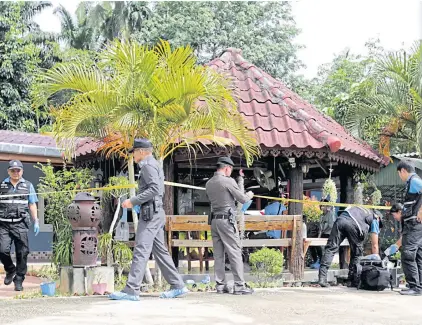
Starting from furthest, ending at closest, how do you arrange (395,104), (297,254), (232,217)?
(395,104) → (297,254) → (232,217)

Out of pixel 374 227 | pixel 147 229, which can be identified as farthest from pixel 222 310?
pixel 374 227

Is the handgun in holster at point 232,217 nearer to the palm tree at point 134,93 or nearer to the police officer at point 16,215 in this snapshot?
the palm tree at point 134,93

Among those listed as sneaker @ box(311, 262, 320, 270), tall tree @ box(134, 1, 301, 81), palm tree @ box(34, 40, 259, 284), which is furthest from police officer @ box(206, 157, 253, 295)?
tall tree @ box(134, 1, 301, 81)

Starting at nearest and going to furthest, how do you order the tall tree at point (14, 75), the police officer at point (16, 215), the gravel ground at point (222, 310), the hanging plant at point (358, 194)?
the gravel ground at point (222, 310)
the police officer at point (16, 215)
the hanging plant at point (358, 194)
the tall tree at point (14, 75)

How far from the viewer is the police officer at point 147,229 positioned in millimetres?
7672

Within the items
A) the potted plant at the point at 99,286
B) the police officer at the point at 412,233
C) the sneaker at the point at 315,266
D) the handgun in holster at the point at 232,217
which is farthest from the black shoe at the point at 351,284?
the potted plant at the point at 99,286

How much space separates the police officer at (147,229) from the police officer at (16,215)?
2.68 metres

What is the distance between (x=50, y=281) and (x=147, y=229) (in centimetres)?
273

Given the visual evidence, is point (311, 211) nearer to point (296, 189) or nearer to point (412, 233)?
point (296, 189)

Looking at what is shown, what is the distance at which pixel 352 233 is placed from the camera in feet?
33.9

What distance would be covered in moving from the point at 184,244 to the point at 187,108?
8.31 feet

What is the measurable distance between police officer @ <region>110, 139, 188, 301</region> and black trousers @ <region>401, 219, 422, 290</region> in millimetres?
3139

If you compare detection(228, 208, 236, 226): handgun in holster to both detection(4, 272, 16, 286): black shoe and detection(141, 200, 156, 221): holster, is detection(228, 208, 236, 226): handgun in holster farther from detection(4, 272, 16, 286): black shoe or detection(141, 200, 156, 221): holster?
detection(4, 272, 16, 286): black shoe

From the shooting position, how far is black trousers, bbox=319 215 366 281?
10.3 m
